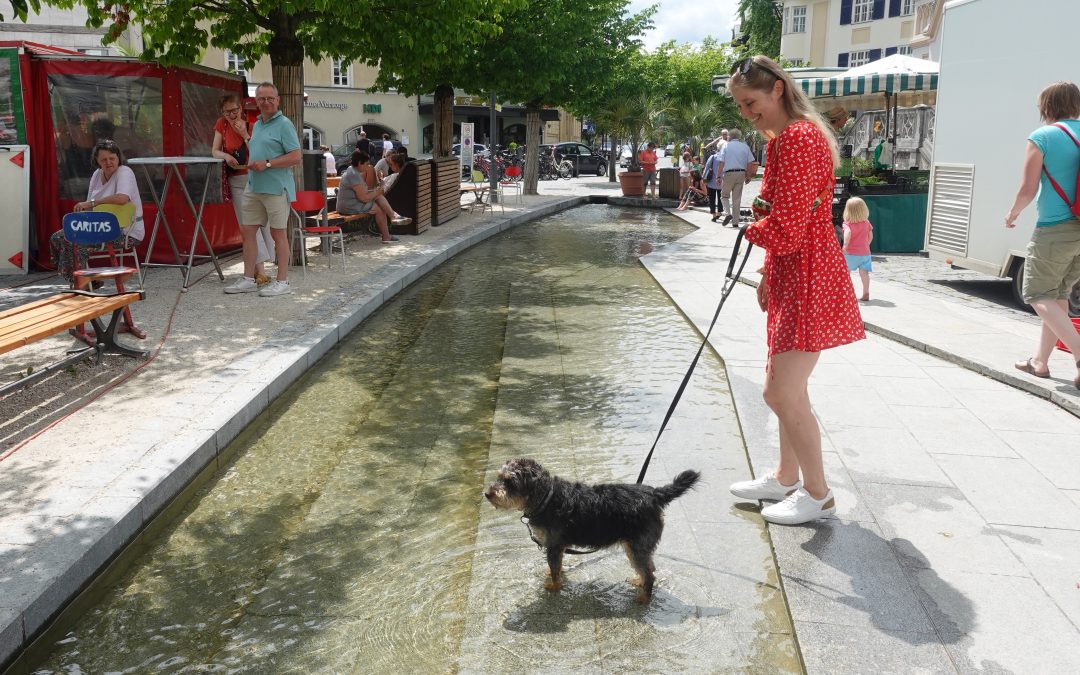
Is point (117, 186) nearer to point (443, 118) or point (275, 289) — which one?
point (275, 289)

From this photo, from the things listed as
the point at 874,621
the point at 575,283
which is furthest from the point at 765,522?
the point at 575,283

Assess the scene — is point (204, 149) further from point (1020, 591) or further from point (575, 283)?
point (1020, 591)

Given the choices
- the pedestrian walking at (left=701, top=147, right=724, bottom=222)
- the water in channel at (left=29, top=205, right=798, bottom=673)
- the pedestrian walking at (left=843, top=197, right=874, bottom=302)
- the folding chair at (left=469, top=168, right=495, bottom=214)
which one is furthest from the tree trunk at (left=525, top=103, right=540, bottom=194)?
the water in channel at (left=29, top=205, right=798, bottom=673)

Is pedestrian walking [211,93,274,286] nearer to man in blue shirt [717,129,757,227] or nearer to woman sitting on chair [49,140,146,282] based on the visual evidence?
woman sitting on chair [49,140,146,282]

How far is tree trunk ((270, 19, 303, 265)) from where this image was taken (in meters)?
11.4

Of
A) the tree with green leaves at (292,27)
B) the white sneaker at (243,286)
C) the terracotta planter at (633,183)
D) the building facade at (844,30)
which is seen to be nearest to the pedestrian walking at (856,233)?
the tree with green leaves at (292,27)

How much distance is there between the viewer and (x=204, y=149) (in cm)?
1223

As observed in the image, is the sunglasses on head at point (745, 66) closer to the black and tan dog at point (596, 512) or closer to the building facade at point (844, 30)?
the black and tan dog at point (596, 512)

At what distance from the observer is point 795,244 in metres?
3.76

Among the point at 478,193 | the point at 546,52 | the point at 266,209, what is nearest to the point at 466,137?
the point at 546,52

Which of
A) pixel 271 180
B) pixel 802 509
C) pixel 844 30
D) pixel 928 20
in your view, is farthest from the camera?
pixel 844 30

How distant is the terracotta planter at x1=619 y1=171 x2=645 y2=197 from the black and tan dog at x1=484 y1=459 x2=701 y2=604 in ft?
79.1

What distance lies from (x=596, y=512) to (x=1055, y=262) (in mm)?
4206

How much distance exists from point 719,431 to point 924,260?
9.51m
